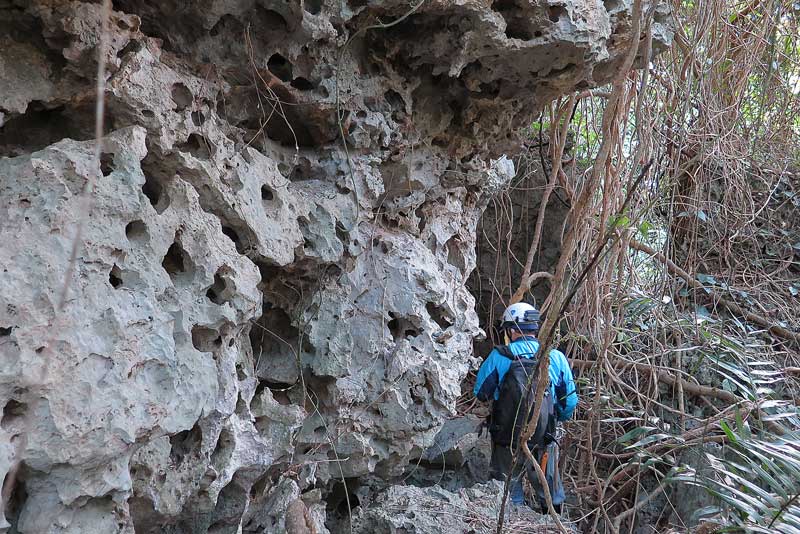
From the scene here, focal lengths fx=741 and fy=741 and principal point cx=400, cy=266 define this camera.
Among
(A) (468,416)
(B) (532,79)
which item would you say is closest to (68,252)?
(B) (532,79)

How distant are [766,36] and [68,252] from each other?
4.75m

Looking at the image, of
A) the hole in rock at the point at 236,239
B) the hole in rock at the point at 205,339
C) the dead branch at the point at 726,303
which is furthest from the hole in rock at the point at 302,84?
the dead branch at the point at 726,303

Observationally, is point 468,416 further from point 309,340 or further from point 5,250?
point 5,250

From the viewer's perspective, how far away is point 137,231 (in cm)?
207

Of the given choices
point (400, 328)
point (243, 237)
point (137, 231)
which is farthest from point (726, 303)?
point (137, 231)

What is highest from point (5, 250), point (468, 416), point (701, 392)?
point (5, 250)

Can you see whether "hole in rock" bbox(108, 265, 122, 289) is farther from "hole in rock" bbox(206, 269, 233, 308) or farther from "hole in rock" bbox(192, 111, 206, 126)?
"hole in rock" bbox(192, 111, 206, 126)

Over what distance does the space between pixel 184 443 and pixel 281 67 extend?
4.55 ft

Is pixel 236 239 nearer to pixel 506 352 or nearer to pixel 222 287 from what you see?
pixel 222 287

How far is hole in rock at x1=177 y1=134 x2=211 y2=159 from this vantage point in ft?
7.91

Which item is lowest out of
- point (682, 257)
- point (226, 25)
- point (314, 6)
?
point (682, 257)

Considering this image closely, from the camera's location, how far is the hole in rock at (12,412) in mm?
1706

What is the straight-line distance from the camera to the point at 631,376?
4652 millimetres

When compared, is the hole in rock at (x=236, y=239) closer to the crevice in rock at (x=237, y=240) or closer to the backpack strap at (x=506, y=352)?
the crevice in rock at (x=237, y=240)
